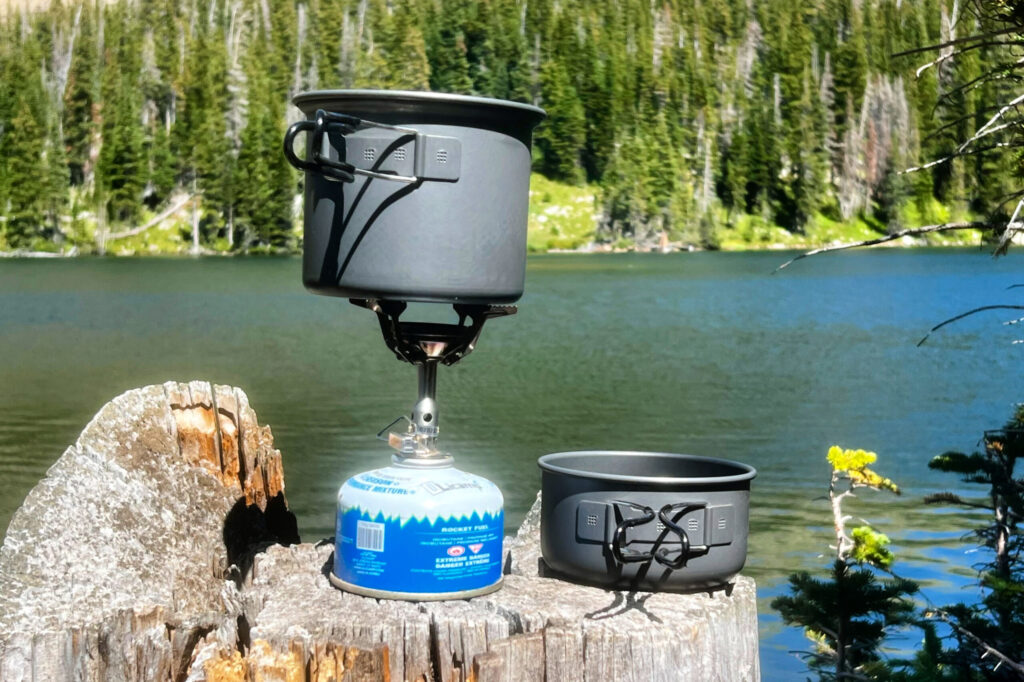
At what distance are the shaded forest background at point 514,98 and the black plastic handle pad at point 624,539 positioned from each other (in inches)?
4091

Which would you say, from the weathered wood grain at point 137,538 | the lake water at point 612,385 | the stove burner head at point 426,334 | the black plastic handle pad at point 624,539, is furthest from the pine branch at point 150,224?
the black plastic handle pad at point 624,539

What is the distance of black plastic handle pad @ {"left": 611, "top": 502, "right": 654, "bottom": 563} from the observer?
3311 millimetres

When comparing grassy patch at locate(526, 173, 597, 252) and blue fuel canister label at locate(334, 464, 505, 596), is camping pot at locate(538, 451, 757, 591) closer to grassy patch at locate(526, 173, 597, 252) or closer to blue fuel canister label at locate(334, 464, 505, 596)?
blue fuel canister label at locate(334, 464, 505, 596)

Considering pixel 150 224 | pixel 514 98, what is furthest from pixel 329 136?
pixel 514 98

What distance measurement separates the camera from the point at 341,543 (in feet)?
11.2

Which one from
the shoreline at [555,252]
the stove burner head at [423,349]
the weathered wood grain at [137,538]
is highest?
the shoreline at [555,252]

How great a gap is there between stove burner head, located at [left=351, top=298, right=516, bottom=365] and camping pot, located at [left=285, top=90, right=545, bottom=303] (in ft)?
0.39

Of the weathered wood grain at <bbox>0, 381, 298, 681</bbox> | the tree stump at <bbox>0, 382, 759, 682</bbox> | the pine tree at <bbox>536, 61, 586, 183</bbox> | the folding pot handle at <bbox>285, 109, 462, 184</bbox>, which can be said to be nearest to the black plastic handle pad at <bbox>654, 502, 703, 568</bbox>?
the tree stump at <bbox>0, 382, 759, 682</bbox>

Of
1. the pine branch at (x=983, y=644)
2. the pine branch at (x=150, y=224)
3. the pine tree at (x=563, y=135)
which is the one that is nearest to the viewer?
the pine branch at (x=983, y=644)

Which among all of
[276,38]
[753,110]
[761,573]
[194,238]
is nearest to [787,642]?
[761,573]

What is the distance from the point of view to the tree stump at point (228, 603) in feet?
10.1

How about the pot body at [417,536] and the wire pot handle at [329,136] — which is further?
the pot body at [417,536]

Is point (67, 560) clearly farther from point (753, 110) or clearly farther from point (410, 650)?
point (753, 110)

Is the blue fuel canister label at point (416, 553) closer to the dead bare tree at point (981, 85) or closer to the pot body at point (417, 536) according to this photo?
the pot body at point (417, 536)
